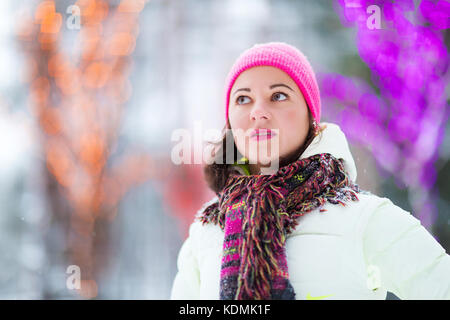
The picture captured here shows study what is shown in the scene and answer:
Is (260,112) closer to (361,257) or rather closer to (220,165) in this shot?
(220,165)

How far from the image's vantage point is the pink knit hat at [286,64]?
1.00 metres

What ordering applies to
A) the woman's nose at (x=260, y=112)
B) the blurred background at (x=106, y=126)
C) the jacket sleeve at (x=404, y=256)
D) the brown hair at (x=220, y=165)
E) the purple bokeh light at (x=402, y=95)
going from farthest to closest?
1. the blurred background at (x=106, y=126)
2. the purple bokeh light at (x=402, y=95)
3. the brown hair at (x=220, y=165)
4. the woman's nose at (x=260, y=112)
5. the jacket sleeve at (x=404, y=256)

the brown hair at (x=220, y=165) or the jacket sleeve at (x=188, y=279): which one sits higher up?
the brown hair at (x=220, y=165)

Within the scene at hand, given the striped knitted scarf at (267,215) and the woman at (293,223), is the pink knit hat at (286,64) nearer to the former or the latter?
the woman at (293,223)

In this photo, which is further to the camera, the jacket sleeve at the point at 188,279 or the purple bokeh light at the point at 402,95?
the purple bokeh light at the point at 402,95

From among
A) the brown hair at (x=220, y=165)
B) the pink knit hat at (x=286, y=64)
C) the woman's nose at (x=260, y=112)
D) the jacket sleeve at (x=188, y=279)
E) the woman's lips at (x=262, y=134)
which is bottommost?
the jacket sleeve at (x=188, y=279)

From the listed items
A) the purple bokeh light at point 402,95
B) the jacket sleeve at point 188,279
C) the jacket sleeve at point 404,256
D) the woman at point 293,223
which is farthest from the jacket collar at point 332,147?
the purple bokeh light at point 402,95

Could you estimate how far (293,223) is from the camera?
0.88 metres

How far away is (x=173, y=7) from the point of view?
10.8 feet

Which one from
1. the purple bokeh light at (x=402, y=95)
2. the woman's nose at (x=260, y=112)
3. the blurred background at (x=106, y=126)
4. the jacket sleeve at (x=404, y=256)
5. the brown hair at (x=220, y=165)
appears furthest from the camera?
the blurred background at (x=106, y=126)

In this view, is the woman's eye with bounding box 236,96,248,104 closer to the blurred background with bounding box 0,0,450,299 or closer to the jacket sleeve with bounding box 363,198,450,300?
the jacket sleeve with bounding box 363,198,450,300

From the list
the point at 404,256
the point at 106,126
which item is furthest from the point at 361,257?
the point at 106,126

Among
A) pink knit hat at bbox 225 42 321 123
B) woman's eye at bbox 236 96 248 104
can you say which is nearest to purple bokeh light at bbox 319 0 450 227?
pink knit hat at bbox 225 42 321 123

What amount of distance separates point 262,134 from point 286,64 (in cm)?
20
